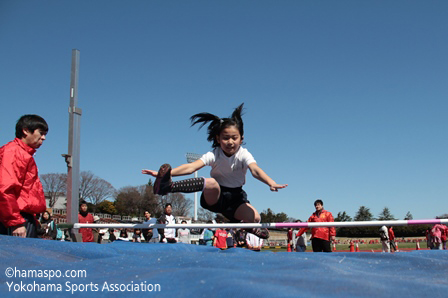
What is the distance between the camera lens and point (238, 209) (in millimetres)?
3715

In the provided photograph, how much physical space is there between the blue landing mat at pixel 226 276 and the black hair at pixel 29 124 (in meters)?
1.20

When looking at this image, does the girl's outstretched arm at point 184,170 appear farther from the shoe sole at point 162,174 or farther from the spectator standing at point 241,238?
the spectator standing at point 241,238

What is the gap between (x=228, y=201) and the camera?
367 centimetres

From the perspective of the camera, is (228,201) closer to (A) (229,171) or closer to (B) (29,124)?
(A) (229,171)

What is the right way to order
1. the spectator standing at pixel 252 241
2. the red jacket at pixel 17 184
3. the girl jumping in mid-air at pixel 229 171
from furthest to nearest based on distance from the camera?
the spectator standing at pixel 252 241 < the girl jumping in mid-air at pixel 229 171 < the red jacket at pixel 17 184

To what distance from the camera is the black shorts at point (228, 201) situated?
3.62 meters

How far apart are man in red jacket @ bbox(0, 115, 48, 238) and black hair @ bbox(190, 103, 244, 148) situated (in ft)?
4.56

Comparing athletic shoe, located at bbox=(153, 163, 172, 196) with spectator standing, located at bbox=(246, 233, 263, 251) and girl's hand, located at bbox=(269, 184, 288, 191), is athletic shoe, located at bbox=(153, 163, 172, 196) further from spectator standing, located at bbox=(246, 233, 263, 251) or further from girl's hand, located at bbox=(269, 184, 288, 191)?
spectator standing, located at bbox=(246, 233, 263, 251)

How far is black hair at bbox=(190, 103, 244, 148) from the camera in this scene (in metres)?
3.77

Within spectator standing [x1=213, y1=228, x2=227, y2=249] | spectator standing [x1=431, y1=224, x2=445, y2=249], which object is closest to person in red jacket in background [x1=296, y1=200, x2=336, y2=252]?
spectator standing [x1=213, y1=228, x2=227, y2=249]

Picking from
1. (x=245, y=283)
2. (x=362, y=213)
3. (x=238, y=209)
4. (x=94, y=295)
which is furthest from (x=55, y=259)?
(x=362, y=213)

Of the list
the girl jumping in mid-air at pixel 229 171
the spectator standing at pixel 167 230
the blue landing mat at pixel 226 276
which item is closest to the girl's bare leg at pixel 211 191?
the girl jumping in mid-air at pixel 229 171

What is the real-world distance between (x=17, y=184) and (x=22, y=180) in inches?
4.4

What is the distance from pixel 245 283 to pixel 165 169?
190cm
